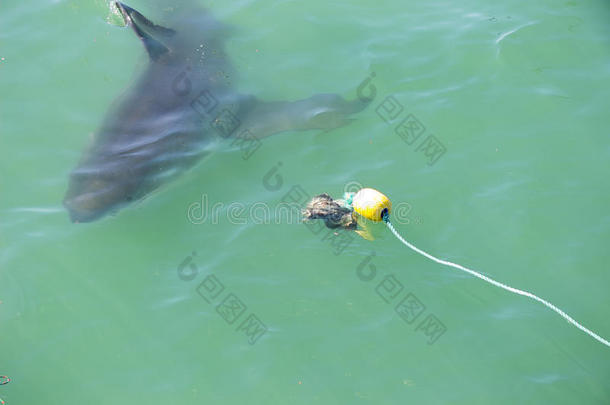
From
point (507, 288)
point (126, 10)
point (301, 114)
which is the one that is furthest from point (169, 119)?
point (507, 288)

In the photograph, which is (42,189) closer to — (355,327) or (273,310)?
(273,310)

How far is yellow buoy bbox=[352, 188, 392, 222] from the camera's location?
6.41 metres

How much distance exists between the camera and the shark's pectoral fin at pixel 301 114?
8078 mm

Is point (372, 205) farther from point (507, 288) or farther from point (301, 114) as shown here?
point (301, 114)

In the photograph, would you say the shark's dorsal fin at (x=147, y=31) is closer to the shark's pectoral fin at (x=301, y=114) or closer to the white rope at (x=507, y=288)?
the shark's pectoral fin at (x=301, y=114)

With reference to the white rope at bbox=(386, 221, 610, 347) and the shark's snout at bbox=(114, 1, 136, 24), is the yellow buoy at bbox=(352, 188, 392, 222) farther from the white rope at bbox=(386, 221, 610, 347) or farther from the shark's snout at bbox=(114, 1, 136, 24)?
the shark's snout at bbox=(114, 1, 136, 24)

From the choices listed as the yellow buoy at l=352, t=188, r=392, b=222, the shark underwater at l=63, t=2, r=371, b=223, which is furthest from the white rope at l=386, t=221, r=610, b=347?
the shark underwater at l=63, t=2, r=371, b=223

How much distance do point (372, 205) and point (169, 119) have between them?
3292 millimetres

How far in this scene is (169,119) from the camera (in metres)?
8.02

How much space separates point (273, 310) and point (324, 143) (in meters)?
2.59

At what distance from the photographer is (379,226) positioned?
6848 millimetres

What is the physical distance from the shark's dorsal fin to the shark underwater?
15 mm

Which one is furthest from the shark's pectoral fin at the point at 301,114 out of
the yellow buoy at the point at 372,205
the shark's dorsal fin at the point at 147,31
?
the yellow buoy at the point at 372,205

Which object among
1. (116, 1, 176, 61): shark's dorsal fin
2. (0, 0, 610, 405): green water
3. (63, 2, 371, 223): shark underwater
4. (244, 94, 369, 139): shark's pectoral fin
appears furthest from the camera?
(116, 1, 176, 61): shark's dorsal fin
